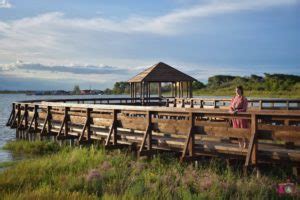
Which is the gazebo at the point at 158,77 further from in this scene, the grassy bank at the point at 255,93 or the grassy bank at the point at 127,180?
the grassy bank at the point at 255,93

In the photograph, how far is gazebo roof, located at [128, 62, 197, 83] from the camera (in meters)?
35.1

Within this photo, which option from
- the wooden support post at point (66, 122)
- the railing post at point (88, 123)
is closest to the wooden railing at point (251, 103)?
the wooden support post at point (66, 122)

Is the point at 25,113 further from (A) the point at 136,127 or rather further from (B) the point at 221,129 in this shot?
(B) the point at 221,129

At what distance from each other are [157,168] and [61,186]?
8.73 feet

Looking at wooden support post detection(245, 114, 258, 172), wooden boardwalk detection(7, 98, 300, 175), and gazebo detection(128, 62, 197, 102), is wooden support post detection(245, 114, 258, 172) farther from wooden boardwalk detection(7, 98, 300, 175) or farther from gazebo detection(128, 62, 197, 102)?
gazebo detection(128, 62, 197, 102)

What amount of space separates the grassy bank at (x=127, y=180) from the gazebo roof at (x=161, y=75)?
23038 millimetres

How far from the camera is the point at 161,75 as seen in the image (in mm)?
35875

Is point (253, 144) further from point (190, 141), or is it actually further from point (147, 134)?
point (147, 134)

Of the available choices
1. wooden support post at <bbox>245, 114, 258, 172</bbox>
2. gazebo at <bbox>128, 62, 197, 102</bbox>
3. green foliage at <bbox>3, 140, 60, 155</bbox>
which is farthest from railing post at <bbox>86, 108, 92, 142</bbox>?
gazebo at <bbox>128, 62, 197, 102</bbox>

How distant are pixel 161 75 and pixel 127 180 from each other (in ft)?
89.5

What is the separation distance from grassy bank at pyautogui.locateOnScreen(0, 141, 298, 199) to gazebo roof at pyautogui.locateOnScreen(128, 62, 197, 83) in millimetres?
23038

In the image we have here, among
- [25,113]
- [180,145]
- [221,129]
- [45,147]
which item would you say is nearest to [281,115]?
[221,129]

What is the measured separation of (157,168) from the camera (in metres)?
10.6

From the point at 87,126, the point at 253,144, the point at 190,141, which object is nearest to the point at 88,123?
the point at 87,126
